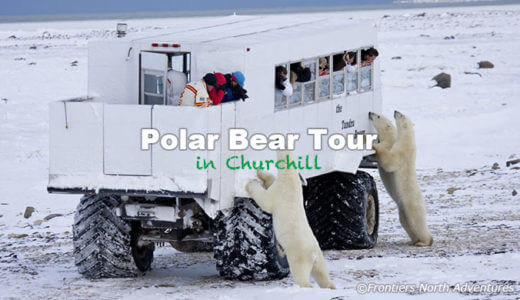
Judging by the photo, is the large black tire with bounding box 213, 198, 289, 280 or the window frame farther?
the window frame

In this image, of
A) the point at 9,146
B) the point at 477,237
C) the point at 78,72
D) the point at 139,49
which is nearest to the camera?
the point at 139,49

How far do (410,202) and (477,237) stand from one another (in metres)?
0.81

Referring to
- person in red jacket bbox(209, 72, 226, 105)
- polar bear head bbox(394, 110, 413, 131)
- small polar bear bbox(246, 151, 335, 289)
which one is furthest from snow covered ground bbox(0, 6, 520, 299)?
person in red jacket bbox(209, 72, 226, 105)

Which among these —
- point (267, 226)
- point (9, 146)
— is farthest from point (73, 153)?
point (9, 146)

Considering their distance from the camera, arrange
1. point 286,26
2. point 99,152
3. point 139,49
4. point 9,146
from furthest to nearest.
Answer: point 9,146
point 286,26
point 139,49
point 99,152

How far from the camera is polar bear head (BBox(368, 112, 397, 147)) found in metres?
11.4

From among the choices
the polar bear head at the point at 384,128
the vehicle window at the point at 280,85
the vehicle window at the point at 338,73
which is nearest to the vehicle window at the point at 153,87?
the vehicle window at the point at 280,85

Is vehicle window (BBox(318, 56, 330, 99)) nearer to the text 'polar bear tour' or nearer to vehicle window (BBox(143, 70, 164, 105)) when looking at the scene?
the text 'polar bear tour'

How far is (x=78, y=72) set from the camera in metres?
31.7

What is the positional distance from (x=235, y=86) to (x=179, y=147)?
737 millimetres

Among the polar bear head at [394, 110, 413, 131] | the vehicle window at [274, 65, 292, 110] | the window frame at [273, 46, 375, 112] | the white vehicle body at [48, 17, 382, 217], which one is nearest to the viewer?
the white vehicle body at [48, 17, 382, 217]

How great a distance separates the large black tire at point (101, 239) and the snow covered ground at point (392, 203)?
140 mm

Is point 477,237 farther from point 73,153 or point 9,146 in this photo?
point 9,146


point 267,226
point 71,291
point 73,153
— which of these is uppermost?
point 73,153
